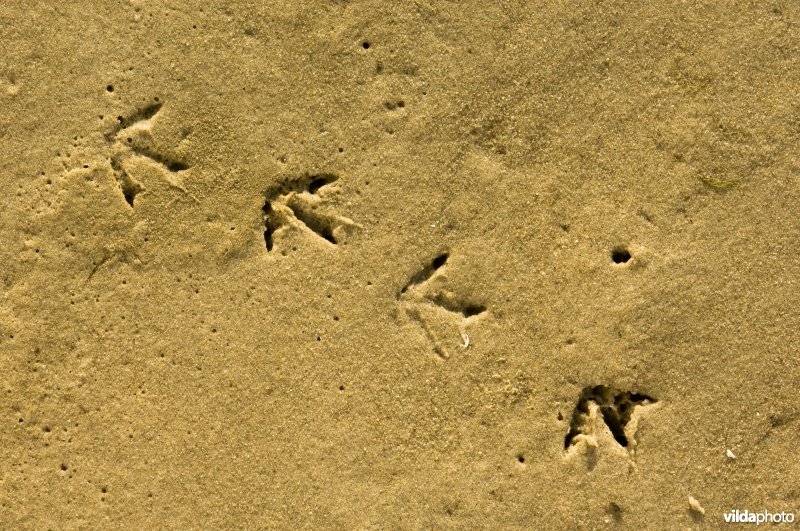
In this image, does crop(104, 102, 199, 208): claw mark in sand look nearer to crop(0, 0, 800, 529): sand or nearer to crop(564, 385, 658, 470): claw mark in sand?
crop(0, 0, 800, 529): sand

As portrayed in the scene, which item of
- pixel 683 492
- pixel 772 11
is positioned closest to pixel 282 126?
pixel 772 11

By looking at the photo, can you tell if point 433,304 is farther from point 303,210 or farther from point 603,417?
point 603,417

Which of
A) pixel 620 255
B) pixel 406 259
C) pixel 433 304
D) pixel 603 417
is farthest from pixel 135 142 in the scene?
pixel 603 417

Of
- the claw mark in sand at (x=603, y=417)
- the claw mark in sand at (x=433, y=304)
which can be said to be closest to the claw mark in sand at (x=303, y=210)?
the claw mark in sand at (x=433, y=304)

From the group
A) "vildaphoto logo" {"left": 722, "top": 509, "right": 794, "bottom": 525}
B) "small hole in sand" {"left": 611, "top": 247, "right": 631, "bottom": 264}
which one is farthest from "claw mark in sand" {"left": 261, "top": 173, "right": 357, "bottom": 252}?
"vildaphoto logo" {"left": 722, "top": 509, "right": 794, "bottom": 525}

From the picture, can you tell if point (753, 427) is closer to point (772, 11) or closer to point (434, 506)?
point (434, 506)

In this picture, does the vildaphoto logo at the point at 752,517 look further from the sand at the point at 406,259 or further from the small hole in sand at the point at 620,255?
the small hole in sand at the point at 620,255

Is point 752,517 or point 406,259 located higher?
point 406,259
